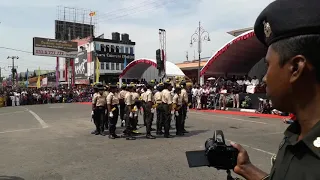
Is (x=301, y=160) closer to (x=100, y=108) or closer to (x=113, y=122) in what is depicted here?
(x=113, y=122)

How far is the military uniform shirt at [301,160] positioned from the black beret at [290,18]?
1.00 ft

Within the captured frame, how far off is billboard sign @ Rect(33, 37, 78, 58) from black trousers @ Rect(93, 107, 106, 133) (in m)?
36.1

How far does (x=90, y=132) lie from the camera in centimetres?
1139

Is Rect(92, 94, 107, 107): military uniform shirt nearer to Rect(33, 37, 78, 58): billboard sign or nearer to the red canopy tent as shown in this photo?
the red canopy tent

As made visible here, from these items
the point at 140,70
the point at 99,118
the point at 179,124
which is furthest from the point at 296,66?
the point at 140,70

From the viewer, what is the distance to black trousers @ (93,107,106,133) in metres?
11.1

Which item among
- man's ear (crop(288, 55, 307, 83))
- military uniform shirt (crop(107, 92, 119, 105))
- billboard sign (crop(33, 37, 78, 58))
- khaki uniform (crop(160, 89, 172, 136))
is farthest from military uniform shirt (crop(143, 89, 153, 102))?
billboard sign (crop(33, 37, 78, 58))

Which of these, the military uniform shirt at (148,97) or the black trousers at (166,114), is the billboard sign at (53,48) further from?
the black trousers at (166,114)

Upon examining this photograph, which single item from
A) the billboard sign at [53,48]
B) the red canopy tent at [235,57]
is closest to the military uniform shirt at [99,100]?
the red canopy tent at [235,57]

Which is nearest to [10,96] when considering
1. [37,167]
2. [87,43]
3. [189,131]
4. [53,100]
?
[53,100]

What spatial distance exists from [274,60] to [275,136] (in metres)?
9.01

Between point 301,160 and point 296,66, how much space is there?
11.8 inches

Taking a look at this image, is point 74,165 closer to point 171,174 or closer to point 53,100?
point 171,174

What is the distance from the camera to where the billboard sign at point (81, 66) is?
2488 inches
